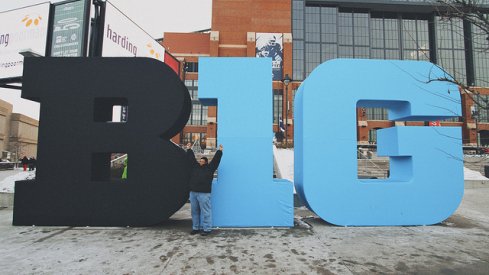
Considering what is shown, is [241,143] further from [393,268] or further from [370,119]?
[370,119]

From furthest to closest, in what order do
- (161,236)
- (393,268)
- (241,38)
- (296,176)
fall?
(241,38)
(296,176)
(161,236)
(393,268)

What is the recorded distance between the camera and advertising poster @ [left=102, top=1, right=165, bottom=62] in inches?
543

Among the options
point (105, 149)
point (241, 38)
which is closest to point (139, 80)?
point (105, 149)

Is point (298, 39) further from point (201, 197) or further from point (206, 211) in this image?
point (206, 211)

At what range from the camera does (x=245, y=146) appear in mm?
5750

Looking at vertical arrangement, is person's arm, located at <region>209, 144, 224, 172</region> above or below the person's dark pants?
above

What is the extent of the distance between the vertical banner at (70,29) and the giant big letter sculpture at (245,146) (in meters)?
10.2

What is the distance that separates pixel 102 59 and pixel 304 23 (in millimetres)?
49339

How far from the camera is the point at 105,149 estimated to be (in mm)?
5664

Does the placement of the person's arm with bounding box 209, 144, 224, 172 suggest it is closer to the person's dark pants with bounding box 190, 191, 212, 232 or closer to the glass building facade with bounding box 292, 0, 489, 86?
the person's dark pants with bounding box 190, 191, 212, 232

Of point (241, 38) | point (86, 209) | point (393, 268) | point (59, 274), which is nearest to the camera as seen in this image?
point (59, 274)

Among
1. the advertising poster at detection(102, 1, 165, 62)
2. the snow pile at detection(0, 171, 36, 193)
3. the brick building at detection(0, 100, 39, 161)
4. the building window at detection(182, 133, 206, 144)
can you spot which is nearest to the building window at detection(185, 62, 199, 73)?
the building window at detection(182, 133, 206, 144)

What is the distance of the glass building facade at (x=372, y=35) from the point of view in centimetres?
4912

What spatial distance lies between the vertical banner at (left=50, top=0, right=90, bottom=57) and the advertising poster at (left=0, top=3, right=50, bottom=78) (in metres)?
0.62
